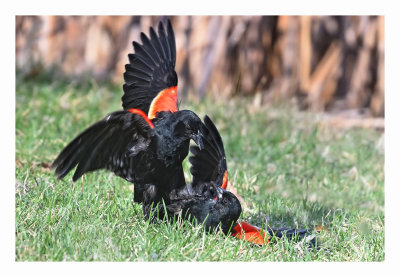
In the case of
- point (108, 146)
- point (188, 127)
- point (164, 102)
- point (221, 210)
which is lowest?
point (221, 210)

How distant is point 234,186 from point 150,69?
1102 millimetres

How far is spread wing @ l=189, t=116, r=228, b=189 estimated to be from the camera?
351 cm

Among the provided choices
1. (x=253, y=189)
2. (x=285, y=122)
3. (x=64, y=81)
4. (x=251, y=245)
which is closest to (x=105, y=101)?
(x=64, y=81)

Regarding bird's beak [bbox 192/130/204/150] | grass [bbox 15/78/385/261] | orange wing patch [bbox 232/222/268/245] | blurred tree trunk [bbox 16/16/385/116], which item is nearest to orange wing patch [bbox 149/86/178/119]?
bird's beak [bbox 192/130/204/150]

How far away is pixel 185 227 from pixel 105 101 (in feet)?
11.0

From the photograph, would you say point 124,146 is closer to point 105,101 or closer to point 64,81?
point 105,101

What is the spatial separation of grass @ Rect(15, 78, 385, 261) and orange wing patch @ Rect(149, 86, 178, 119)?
632mm

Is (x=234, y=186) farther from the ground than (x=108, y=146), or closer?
closer

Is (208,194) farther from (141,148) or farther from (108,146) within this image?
(108,146)

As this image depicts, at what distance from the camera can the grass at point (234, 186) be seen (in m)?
3.11

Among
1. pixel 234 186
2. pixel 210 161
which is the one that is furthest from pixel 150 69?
pixel 234 186

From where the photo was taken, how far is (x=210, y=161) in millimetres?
3574

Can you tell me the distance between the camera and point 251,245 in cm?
331

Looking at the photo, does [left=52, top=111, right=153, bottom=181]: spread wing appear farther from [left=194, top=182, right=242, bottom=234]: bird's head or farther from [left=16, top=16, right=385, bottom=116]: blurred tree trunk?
[left=16, top=16, right=385, bottom=116]: blurred tree trunk
